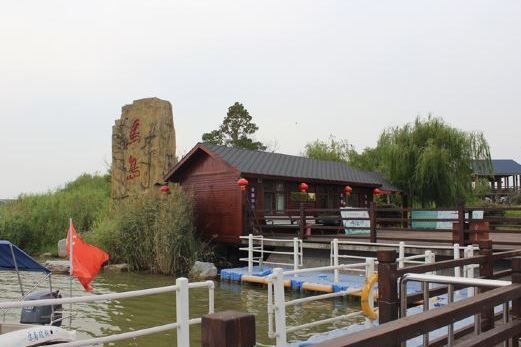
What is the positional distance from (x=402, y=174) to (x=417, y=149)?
4.75ft

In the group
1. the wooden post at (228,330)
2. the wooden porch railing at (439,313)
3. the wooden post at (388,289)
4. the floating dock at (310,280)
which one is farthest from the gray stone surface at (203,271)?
the wooden post at (228,330)

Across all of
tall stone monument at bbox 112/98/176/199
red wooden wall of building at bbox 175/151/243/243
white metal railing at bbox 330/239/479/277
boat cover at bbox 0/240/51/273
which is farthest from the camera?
tall stone monument at bbox 112/98/176/199

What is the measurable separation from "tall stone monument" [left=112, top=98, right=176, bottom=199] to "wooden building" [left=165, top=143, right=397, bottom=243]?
0.82 meters

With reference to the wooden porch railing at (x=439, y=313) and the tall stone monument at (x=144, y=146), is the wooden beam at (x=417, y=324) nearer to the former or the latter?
the wooden porch railing at (x=439, y=313)

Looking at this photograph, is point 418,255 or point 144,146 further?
point 144,146

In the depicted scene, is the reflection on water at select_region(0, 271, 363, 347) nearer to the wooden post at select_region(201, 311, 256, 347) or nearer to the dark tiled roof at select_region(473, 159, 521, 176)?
the wooden post at select_region(201, 311, 256, 347)

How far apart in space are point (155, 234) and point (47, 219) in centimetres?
1171

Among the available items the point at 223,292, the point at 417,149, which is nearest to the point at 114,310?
the point at 223,292

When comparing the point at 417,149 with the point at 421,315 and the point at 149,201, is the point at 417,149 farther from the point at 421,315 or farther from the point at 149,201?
the point at 421,315

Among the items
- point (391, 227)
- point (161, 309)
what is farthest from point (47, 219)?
point (391, 227)

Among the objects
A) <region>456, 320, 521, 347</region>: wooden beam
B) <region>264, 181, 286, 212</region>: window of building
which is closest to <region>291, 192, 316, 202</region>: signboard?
<region>264, 181, 286, 212</region>: window of building

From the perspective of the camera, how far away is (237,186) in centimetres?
1891

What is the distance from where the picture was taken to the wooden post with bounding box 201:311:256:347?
178 centimetres

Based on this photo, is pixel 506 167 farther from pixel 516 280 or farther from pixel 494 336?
pixel 494 336
